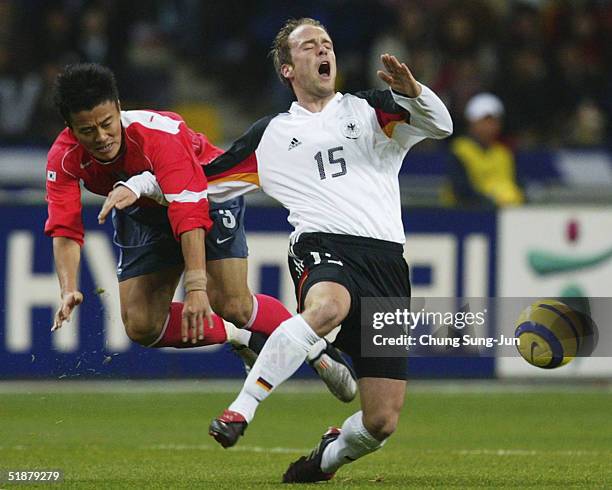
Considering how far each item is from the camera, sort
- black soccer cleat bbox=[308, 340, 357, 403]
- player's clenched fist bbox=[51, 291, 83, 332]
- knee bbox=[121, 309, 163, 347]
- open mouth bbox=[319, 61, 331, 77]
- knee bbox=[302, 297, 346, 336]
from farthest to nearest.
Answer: knee bbox=[121, 309, 163, 347] < black soccer cleat bbox=[308, 340, 357, 403] < open mouth bbox=[319, 61, 331, 77] < player's clenched fist bbox=[51, 291, 83, 332] < knee bbox=[302, 297, 346, 336]

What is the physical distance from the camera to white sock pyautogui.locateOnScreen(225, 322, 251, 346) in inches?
310

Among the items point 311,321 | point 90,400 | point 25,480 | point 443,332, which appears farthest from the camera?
point 90,400

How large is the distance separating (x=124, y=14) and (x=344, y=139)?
870 cm

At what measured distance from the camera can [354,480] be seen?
22.3ft

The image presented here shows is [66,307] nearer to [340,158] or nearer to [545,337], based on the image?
[340,158]

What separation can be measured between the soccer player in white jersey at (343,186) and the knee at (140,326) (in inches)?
43.1

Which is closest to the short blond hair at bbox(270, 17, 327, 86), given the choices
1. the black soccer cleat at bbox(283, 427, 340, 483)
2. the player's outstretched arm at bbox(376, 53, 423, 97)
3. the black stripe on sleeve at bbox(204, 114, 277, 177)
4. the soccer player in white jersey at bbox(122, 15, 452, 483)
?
the soccer player in white jersey at bbox(122, 15, 452, 483)

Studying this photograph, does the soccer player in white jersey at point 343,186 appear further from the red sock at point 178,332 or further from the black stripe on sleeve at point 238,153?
the red sock at point 178,332

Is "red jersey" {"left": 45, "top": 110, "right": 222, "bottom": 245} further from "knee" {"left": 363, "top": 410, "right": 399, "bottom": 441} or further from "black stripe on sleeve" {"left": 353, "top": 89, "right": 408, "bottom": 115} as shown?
"knee" {"left": 363, "top": 410, "right": 399, "bottom": 441}

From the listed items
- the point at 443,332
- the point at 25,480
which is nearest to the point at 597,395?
the point at 443,332

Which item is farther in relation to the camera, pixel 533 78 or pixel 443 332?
pixel 533 78

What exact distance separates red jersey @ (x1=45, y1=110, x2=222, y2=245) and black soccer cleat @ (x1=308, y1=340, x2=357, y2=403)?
4.09 feet

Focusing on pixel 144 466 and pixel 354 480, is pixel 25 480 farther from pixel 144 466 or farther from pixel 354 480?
pixel 354 480

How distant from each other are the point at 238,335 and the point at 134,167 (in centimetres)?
135
